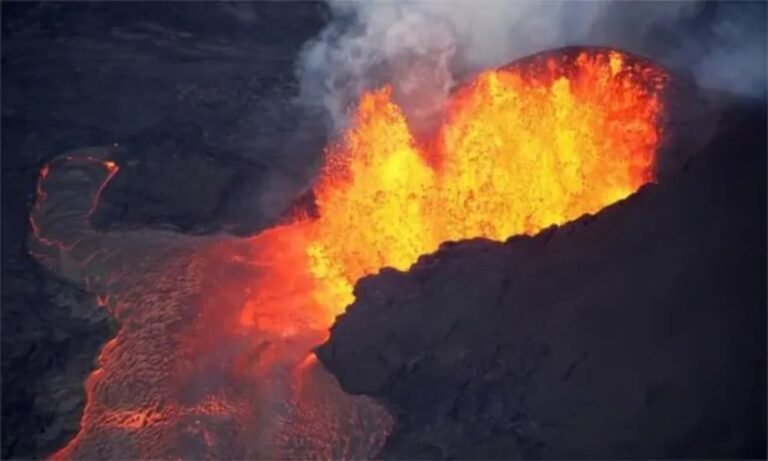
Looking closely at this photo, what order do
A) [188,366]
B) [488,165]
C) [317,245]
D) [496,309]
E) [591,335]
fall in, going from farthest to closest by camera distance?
[488,165] < [317,245] < [496,309] < [188,366] < [591,335]

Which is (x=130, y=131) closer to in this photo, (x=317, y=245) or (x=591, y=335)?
→ (x=317, y=245)

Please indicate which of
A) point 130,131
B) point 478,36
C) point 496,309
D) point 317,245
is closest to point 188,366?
point 317,245

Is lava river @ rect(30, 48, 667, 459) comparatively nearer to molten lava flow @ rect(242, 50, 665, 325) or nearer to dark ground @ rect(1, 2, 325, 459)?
molten lava flow @ rect(242, 50, 665, 325)

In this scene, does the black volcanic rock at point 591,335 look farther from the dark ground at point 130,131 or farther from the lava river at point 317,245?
the dark ground at point 130,131

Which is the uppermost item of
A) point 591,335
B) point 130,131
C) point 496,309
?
point 130,131

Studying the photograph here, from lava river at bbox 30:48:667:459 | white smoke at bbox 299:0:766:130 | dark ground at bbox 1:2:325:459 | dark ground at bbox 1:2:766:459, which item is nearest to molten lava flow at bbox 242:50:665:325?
lava river at bbox 30:48:667:459

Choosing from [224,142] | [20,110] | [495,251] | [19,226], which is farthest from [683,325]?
[20,110]
